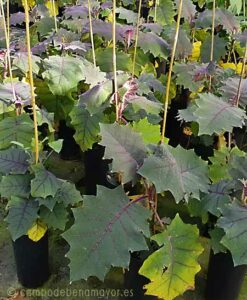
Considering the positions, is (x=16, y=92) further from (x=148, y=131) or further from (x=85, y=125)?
(x=148, y=131)

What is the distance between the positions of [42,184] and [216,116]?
0.65 meters

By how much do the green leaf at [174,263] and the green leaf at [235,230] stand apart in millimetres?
122

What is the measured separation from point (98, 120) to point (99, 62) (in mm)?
493

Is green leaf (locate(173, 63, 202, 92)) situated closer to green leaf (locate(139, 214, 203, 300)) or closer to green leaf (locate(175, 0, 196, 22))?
green leaf (locate(175, 0, 196, 22))

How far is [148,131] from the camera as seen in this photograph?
5.05 feet

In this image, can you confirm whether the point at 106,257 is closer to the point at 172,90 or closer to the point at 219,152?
the point at 219,152

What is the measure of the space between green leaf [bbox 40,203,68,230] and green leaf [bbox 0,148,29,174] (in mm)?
158

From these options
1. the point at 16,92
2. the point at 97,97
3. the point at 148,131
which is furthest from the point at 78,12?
the point at 148,131

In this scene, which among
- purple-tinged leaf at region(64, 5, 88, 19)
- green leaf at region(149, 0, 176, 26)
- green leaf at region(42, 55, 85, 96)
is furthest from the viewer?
green leaf at region(149, 0, 176, 26)

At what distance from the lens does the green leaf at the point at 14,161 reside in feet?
4.95

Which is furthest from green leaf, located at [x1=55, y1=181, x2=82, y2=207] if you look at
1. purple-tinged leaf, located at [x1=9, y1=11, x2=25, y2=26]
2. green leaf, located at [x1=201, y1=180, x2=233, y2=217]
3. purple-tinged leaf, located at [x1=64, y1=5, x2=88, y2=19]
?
purple-tinged leaf, located at [x1=9, y1=11, x2=25, y2=26]

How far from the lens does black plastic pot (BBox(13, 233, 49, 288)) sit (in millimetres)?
1670

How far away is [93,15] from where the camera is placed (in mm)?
2658

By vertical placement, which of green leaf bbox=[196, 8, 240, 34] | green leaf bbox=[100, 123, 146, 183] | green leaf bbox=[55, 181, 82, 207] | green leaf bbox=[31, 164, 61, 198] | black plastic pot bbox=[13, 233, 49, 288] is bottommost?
black plastic pot bbox=[13, 233, 49, 288]
